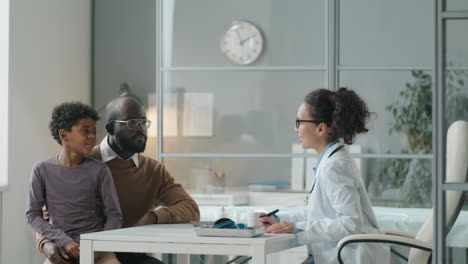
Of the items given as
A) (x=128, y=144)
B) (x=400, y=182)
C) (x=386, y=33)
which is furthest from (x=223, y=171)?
(x=128, y=144)

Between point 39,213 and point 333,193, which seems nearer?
point 333,193

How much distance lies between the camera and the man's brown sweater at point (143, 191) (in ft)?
11.1

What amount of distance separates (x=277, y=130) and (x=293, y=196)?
42 cm

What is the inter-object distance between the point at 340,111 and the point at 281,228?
0.52 meters

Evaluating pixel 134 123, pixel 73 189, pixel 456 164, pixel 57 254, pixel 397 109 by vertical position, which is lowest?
pixel 57 254

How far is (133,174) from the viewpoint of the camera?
3426mm

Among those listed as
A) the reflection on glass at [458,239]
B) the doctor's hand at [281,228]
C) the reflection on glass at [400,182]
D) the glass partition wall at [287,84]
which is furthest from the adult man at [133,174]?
A: the reflection on glass at [400,182]

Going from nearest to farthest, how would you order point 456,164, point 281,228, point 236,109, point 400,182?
1. point 456,164
2. point 281,228
3. point 400,182
4. point 236,109

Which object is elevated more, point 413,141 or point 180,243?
point 413,141

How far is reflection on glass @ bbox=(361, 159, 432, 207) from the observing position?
4.83 metres

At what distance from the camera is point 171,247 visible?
8.79 ft

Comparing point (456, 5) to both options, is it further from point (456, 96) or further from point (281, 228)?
point (281, 228)

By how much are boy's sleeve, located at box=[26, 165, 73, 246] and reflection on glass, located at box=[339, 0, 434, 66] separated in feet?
7.79

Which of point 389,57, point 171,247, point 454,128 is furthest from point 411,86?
point 171,247
